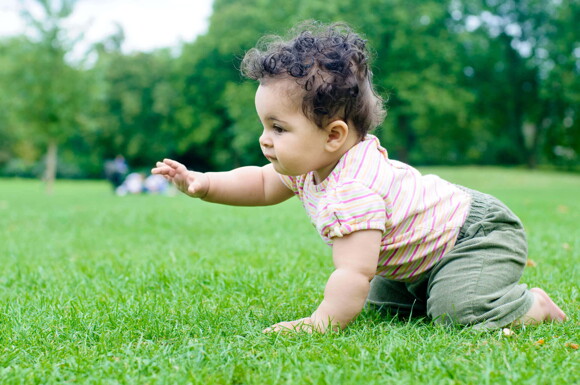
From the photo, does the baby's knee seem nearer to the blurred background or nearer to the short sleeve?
the short sleeve

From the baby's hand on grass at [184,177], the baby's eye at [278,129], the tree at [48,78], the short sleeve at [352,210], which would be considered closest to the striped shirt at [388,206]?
the short sleeve at [352,210]

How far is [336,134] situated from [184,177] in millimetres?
726

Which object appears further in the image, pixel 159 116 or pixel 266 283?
pixel 159 116

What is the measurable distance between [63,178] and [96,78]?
927 inches

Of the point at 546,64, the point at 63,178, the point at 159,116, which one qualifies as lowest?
the point at 63,178

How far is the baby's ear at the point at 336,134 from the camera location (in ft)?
7.33

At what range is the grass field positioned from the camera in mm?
1767

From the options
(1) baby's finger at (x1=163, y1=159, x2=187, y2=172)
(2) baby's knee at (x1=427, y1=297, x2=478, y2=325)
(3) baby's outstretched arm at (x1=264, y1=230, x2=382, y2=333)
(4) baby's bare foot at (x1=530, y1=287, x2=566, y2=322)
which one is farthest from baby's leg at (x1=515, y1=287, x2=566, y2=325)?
(1) baby's finger at (x1=163, y1=159, x2=187, y2=172)

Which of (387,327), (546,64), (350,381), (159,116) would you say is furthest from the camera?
(159,116)

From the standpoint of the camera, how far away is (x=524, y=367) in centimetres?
178

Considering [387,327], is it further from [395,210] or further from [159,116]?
[159,116]

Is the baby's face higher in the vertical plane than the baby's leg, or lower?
higher

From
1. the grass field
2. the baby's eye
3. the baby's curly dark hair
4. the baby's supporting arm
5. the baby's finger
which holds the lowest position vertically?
the grass field

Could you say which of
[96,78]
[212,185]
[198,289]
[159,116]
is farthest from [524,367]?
[159,116]
